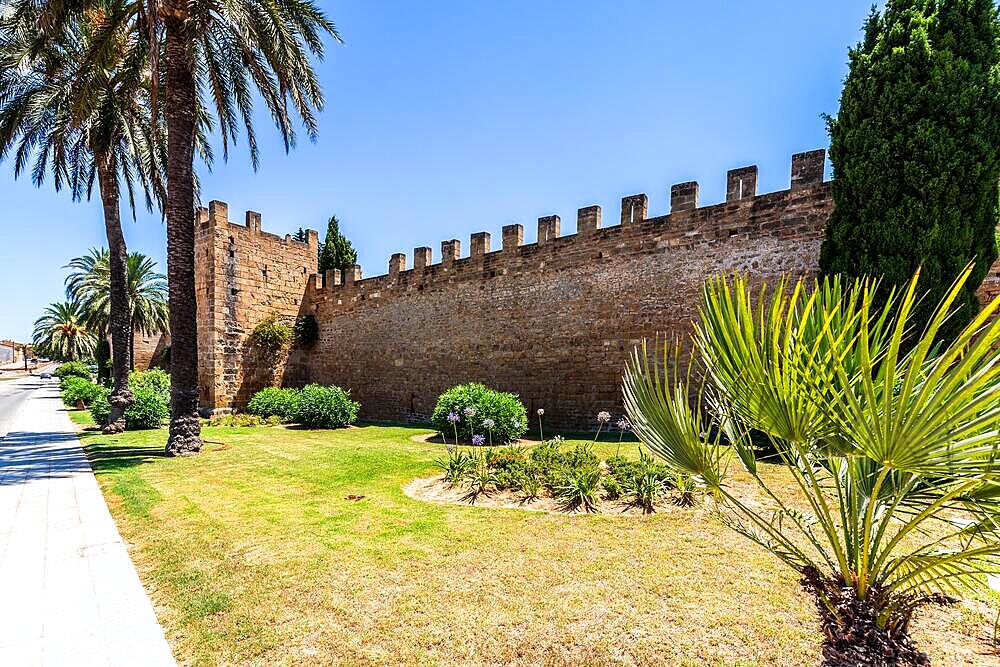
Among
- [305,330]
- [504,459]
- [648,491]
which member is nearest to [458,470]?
[504,459]

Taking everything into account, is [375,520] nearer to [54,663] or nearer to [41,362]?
[54,663]

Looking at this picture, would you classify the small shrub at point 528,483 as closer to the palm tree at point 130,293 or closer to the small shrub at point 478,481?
the small shrub at point 478,481

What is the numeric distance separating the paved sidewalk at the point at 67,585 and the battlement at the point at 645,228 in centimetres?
1100

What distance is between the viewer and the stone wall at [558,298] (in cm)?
1077

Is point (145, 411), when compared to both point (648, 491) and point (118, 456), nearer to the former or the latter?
→ point (118, 456)

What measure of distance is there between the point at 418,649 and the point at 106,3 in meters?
13.9

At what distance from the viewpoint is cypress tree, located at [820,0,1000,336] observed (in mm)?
7379

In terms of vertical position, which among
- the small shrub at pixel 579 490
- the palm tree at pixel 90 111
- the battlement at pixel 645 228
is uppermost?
the palm tree at pixel 90 111

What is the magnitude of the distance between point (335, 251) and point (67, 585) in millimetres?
27419

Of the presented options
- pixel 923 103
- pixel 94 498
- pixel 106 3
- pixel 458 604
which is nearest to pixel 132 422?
pixel 94 498

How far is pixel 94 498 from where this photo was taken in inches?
266

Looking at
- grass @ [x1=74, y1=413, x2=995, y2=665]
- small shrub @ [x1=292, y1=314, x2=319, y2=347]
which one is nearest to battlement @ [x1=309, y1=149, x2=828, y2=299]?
small shrub @ [x1=292, y1=314, x2=319, y2=347]

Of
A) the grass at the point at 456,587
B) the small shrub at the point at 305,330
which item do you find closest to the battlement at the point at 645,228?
the small shrub at the point at 305,330

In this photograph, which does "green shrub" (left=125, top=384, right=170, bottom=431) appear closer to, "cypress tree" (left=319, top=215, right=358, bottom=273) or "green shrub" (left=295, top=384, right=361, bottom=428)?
"green shrub" (left=295, top=384, right=361, bottom=428)
